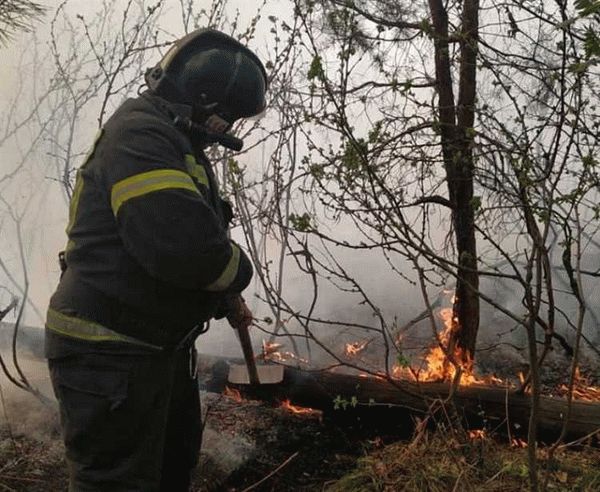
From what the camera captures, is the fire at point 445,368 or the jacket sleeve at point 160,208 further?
the fire at point 445,368

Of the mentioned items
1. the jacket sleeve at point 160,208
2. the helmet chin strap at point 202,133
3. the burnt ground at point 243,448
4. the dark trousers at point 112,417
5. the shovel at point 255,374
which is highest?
the helmet chin strap at point 202,133

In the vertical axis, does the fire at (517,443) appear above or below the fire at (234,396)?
below

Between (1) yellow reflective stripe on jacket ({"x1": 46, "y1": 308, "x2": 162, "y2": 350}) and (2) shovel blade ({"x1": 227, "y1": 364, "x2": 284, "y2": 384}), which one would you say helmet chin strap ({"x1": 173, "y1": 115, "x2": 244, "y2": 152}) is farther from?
(2) shovel blade ({"x1": 227, "y1": 364, "x2": 284, "y2": 384})

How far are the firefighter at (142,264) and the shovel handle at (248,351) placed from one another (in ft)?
2.73

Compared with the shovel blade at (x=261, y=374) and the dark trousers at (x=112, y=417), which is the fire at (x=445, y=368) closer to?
the shovel blade at (x=261, y=374)

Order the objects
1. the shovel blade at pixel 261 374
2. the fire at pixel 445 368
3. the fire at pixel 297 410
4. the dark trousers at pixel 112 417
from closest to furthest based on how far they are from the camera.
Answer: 1. the dark trousers at pixel 112 417
2. the shovel blade at pixel 261 374
3. the fire at pixel 297 410
4. the fire at pixel 445 368

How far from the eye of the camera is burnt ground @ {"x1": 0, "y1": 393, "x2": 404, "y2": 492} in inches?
133

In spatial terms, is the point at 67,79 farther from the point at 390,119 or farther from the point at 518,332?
the point at 518,332

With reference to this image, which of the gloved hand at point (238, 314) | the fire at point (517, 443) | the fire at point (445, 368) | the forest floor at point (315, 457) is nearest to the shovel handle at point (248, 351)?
the gloved hand at point (238, 314)

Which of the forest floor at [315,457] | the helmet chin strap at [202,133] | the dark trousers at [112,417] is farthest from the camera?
the forest floor at [315,457]

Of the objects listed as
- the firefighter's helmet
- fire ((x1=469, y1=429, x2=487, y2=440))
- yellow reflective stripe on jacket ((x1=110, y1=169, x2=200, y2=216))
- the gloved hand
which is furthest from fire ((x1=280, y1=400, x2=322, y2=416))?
yellow reflective stripe on jacket ((x1=110, y1=169, x2=200, y2=216))

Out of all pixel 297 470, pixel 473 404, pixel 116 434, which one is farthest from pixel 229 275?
pixel 473 404

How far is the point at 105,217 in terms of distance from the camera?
208cm

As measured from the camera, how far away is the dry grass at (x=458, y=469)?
9.93 ft
